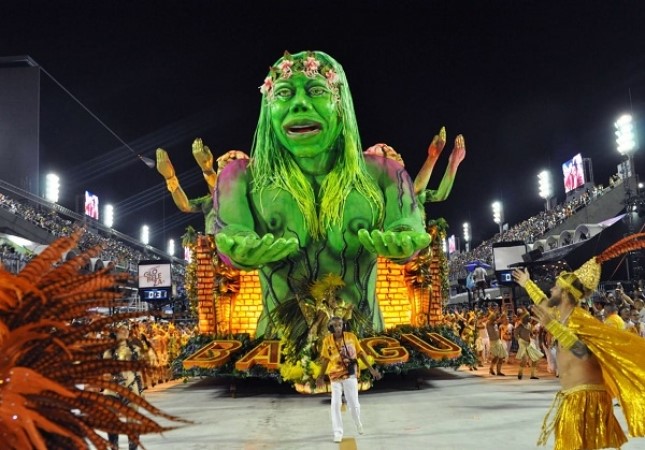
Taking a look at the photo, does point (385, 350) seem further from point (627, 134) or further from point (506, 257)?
point (627, 134)

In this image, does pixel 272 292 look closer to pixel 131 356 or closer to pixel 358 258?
pixel 358 258

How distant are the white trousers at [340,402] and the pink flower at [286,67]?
5.32 metres

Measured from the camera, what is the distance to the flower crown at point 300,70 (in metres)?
10.9

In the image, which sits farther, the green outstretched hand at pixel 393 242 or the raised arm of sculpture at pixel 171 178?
the raised arm of sculpture at pixel 171 178

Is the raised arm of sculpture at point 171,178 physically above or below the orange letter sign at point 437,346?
above

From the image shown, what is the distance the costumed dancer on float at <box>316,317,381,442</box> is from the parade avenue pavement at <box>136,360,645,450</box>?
0.26 m

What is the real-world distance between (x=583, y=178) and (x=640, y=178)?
463 inches

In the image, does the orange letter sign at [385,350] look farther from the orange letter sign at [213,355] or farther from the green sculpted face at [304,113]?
the green sculpted face at [304,113]

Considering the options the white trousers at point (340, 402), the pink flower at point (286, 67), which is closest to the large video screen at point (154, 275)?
the pink flower at point (286, 67)

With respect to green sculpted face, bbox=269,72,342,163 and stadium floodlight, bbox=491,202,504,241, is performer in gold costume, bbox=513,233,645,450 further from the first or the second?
stadium floodlight, bbox=491,202,504,241

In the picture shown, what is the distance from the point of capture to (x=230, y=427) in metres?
8.66

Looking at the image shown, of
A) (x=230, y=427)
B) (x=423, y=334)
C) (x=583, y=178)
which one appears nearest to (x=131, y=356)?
(x=230, y=427)

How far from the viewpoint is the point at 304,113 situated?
1070cm

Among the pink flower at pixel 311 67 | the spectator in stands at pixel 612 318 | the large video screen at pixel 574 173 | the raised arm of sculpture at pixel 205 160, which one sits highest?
the large video screen at pixel 574 173
